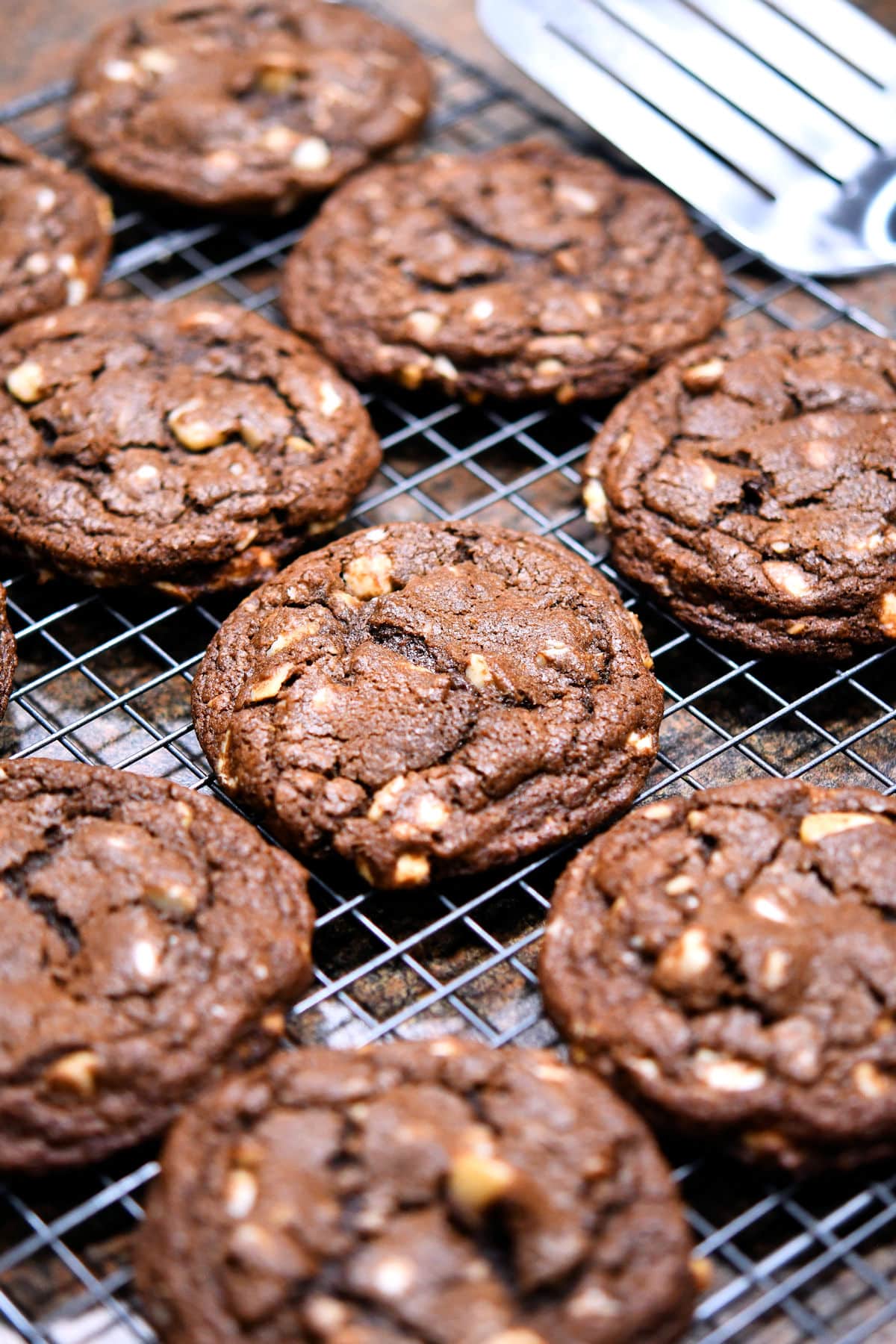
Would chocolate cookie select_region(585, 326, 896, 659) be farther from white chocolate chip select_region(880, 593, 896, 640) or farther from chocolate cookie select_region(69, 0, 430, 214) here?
chocolate cookie select_region(69, 0, 430, 214)

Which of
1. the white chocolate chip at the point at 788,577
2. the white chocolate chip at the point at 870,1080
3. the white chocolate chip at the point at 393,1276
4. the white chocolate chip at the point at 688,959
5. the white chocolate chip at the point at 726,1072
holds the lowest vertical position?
the white chocolate chip at the point at 393,1276

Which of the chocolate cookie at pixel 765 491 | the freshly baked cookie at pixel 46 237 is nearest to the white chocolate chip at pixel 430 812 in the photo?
the chocolate cookie at pixel 765 491

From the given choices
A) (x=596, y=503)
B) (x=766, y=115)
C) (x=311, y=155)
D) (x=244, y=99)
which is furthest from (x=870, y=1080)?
(x=244, y=99)

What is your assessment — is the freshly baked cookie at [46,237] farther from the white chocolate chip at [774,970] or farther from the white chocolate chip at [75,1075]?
the white chocolate chip at [774,970]

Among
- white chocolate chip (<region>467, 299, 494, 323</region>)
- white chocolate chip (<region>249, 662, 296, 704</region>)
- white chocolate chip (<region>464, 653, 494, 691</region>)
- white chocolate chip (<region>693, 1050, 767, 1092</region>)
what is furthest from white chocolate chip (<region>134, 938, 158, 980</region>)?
white chocolate chip (<region>467, 299, 494, 323</region>)

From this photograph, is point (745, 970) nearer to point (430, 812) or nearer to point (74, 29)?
point (430, 812)

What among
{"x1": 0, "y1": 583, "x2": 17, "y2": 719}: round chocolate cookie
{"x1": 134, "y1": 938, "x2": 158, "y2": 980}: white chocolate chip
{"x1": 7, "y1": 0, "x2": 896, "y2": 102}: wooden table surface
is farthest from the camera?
{"x1": 7, "y1": 0, "x2": 896, "y2": 102}: wooden table surface
